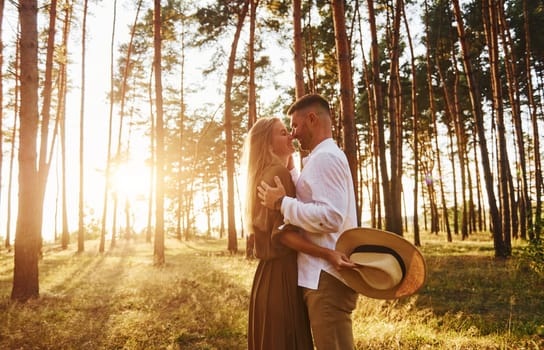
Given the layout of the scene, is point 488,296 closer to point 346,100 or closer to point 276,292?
point 346,100

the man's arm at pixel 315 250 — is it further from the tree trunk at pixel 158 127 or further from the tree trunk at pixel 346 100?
the tree trunk at pixel 158 127

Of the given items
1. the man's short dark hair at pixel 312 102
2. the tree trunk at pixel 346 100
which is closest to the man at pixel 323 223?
the man's short dark hair at pixel 312 102

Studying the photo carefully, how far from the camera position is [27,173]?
780cm

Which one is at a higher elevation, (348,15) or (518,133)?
(348,15)

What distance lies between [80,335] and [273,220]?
496 centimetres

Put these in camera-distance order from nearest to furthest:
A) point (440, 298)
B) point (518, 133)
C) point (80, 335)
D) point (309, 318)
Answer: point (309, 318), point (80, 335), point (440, 298), point (518, 133)

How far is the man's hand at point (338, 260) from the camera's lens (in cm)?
221

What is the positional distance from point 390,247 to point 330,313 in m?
0.56

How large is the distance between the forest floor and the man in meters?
2.53

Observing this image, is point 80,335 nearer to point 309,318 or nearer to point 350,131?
point 309,318

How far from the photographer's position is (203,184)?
41.8 metres

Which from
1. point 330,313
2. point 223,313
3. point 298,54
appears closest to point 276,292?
point 330,313

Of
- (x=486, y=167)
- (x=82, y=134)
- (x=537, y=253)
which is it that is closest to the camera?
(x=537, y=253)

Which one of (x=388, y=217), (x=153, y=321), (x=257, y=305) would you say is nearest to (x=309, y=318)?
(x=257, y=305)
